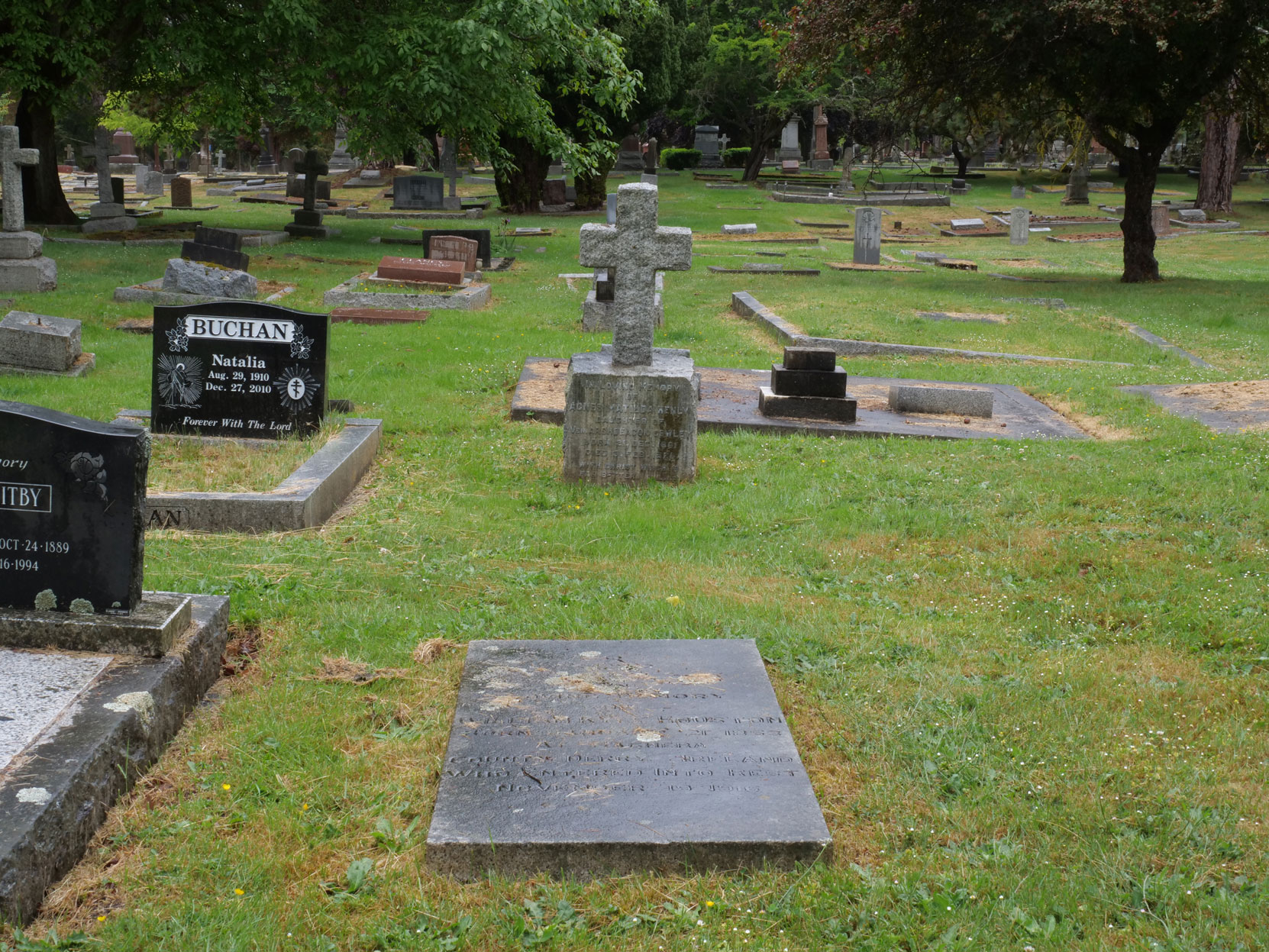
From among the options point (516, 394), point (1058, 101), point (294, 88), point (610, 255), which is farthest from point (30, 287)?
point (1058, 101)

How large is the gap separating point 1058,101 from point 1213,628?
19153 millimetres

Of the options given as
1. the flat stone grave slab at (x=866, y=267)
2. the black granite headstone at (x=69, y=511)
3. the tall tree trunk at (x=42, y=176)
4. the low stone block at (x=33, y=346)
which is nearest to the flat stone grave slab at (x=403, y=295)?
the low stone block at (x=33, y=346)

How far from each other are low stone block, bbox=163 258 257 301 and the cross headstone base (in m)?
8.77

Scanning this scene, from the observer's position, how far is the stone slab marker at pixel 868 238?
2498 centimetres

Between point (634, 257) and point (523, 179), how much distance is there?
29389mm

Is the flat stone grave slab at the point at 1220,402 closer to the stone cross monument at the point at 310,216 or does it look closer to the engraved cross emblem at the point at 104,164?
the stone cross monument at the point at 310,216

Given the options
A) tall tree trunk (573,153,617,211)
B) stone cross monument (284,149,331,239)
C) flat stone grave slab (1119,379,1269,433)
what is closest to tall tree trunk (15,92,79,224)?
stone cross monument (284,149,331,239)

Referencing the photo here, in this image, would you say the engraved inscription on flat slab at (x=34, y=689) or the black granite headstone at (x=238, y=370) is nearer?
the engraved inscription on flat slab at (x=34, y=689)

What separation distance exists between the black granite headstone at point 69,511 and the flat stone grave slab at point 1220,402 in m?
8.27

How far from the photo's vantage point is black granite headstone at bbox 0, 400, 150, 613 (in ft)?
13.1

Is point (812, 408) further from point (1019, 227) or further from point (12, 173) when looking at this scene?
point (1019, 227)

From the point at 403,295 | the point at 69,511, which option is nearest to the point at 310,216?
the point at 403,295

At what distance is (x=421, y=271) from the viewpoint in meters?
17.4

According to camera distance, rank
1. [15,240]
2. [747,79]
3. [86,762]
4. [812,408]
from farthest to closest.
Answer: [747,79]
[15,240]
[812,408]
[86,762]
